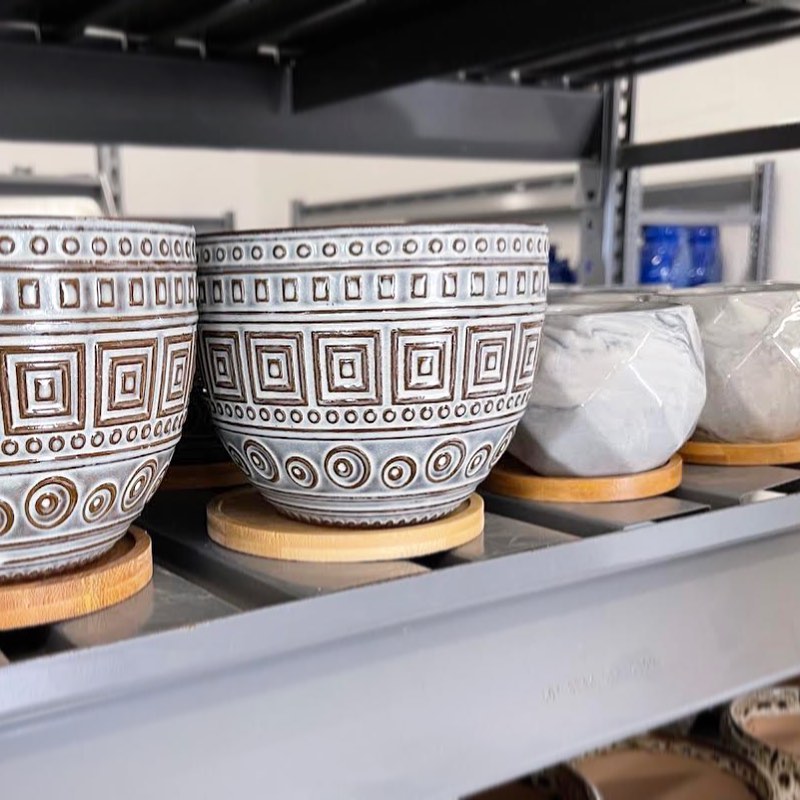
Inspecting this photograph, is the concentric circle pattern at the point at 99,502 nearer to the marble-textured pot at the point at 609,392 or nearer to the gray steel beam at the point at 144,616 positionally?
the gray steel beam at the point at 144,616

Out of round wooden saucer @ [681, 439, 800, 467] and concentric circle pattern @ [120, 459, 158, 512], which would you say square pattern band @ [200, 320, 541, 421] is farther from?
round wooden saucer @ [681, 439, 800, 467]

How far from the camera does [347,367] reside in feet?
1.22

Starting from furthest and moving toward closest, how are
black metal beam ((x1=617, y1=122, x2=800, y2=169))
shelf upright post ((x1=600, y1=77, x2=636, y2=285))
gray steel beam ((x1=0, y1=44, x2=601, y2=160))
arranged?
1. shelf upright post ((x1=600, y1=77, x2=636, y2=285))
2. black metal beam ((x1=617, y1=122, x2=800, y2=169))
3. gray steel beam ((x1=0, y1=44, x2=601, y2=160))

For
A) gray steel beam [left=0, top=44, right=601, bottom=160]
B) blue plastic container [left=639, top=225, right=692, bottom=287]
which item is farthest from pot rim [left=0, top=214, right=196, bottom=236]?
blue plastic container [left=639, top=225, right=692, bottom=287]

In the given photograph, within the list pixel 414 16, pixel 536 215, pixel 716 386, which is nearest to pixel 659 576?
pixel 716 386

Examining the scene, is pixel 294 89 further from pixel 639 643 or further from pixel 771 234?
pixel 771 234

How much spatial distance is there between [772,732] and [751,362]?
0.44 m

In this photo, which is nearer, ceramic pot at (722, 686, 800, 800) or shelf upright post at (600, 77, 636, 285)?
ceramic pot at (722, 686, 800, 800)

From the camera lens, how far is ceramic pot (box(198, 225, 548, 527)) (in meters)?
0.37

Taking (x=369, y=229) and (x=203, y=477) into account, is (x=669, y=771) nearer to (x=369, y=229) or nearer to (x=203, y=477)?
(x=203, y=477)

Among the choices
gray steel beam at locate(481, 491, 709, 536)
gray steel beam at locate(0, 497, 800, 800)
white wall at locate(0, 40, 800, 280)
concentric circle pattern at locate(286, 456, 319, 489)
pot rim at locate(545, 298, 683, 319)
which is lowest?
gray steel beam at locate(0, 497, 800, 800)

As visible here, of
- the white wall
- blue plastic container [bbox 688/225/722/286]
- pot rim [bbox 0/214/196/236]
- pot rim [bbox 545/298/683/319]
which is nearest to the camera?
pot rim [bbox 0/214/196/236]

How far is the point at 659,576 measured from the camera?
0.47 meters

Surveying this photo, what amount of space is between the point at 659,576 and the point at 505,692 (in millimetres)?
104
